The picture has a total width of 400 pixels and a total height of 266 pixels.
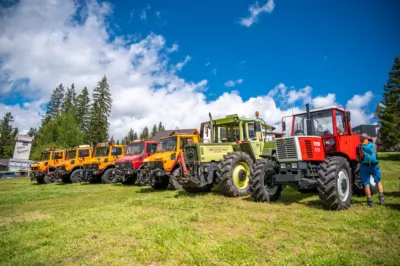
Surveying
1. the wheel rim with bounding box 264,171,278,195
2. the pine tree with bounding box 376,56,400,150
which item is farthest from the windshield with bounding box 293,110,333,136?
A: the pine tree with bounding box 376,56,400,150

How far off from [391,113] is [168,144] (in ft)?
98.0

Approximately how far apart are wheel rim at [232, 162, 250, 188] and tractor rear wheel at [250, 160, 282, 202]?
1.45 metres

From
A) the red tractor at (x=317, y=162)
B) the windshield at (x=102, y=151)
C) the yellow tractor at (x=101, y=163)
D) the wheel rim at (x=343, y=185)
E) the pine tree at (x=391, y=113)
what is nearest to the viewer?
the red tractor at (x=317, y=162)

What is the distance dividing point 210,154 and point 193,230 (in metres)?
4.77

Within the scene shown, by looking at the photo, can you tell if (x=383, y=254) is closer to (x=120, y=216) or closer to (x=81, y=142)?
(x=120, y=216)

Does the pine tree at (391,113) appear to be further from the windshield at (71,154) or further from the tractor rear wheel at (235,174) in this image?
the windshield at (71,154)

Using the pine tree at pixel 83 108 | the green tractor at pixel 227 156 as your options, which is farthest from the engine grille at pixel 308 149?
the pine tree at pixel 83 108

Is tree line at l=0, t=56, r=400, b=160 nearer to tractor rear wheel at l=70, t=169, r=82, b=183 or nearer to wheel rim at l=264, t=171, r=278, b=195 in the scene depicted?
tractor rear wheel at l=70, t=169, r=82, b=183

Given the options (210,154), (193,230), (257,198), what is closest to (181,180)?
(210,154)

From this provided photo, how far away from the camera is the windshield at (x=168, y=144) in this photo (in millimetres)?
11312

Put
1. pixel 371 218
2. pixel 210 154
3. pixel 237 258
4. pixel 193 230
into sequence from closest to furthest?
pixel 237 258 → pixel 193 230 → pixel 371 218 → pixel 210 154

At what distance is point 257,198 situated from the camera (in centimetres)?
694

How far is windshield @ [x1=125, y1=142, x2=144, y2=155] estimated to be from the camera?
1444 centimetres

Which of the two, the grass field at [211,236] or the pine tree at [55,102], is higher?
the pine tree at [55,102]
